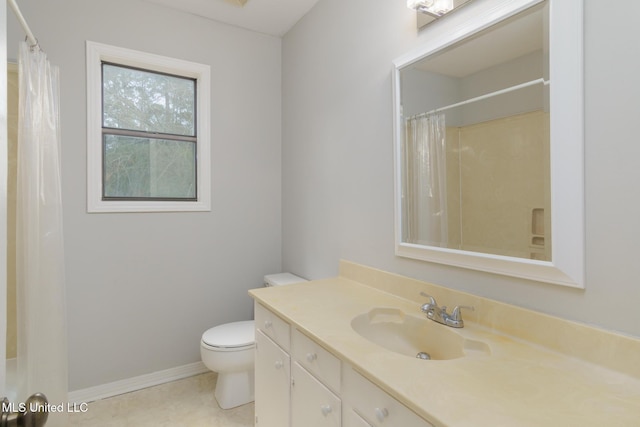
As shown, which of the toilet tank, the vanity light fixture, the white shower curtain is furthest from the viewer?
the toilet tank

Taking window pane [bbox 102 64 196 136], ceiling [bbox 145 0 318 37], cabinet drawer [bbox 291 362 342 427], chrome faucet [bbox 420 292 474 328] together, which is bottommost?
cabinet drawer [bbox 291 362 342 427]

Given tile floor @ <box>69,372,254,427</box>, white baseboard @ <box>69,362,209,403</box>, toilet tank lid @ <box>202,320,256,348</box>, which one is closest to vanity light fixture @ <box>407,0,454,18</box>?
toilet tank lid @ <box>202,320,256,348</box>

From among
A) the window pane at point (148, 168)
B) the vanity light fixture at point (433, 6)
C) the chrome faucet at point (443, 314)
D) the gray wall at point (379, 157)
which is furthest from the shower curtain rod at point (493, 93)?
the window pane at point (148, 168)

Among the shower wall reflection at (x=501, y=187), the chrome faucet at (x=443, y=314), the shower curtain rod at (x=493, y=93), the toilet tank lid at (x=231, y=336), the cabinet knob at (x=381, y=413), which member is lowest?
the toilet tank lid at (x=231, y=336)

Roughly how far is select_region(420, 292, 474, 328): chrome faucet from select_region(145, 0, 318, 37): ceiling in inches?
83.7

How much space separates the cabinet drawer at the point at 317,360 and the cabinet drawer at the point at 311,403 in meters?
0.03

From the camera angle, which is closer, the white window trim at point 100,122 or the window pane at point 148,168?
the white window trim at point 100,122

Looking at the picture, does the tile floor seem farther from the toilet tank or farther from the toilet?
the toilet tank

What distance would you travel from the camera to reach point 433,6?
1.42m

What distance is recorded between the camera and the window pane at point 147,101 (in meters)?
2.28

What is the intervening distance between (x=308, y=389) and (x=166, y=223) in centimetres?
166

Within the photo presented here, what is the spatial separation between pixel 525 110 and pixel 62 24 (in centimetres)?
260

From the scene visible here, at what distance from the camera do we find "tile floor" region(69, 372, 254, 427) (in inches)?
77.5

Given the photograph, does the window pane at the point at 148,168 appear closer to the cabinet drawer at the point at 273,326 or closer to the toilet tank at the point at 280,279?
the toilet tank at the point at 280,279
